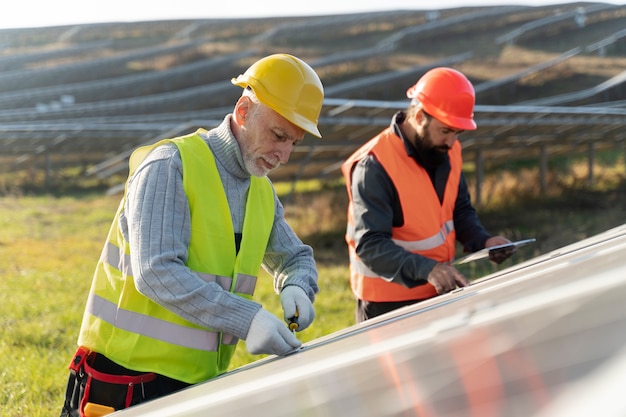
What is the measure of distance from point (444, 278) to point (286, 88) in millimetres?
1408

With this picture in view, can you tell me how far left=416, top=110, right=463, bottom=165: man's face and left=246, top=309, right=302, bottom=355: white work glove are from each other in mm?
1782

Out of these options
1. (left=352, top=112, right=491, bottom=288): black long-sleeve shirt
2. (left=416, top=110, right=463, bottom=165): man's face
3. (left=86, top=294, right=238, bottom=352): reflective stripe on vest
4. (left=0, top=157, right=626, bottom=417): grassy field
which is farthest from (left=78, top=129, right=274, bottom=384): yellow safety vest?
(left=0, top=157, right=626, bottom=417): grassy field

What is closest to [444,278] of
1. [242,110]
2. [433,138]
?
[433,138]

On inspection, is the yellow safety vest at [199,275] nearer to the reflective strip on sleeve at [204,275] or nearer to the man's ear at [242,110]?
the reflective strip on sleeve at [204,275]

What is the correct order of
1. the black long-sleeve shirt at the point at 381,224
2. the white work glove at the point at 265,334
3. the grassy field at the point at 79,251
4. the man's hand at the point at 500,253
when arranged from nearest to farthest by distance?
1. the white work glove at the point at 265,334
2. the black long-sleeve shirt at the point at 381,224
3. the man's hand at the point at 500,253
4. the grassy field at the point at 79,251

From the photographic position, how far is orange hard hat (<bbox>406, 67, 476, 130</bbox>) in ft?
12.4

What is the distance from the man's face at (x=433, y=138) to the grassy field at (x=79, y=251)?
7.15ft

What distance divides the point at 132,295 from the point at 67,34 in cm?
3490

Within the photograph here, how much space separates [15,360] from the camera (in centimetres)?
512

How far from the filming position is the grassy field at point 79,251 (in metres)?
5.06

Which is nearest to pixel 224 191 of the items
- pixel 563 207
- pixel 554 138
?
pixel 563 207

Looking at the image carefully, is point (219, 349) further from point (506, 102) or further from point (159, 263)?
point (506, 102)

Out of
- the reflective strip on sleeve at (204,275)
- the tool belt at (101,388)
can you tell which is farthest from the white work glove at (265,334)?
the tool belt at (101,388)

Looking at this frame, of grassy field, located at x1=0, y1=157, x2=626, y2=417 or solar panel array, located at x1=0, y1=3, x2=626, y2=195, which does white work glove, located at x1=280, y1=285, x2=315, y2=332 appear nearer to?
grassy field, located at x1=0, y1=157, x2=626, y2=417
